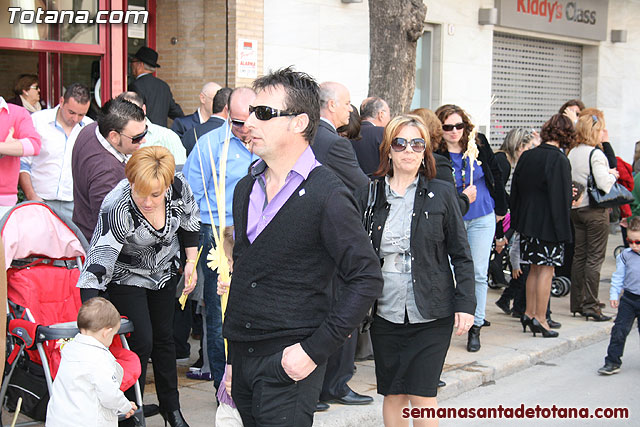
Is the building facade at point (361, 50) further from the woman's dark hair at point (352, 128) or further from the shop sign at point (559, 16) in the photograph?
the woman's dark hair at point (352, 128)

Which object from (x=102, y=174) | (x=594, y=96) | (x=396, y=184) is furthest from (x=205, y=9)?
(x=594, y=96)

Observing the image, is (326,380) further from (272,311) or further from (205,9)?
(205,9)

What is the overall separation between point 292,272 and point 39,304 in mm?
2401

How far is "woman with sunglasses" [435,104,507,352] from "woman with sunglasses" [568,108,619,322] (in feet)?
5.91

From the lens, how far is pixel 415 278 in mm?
4434

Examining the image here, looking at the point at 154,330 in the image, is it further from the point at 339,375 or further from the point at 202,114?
the point at 202,114

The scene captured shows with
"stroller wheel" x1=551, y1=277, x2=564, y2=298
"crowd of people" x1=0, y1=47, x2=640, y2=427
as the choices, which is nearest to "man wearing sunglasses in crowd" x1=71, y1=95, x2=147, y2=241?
"crowd of people" x1=0, y1=47, x2=640, y2=427

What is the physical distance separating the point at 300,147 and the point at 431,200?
1513 millimetres

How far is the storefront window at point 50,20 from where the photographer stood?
8.85 m

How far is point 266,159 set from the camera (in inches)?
126

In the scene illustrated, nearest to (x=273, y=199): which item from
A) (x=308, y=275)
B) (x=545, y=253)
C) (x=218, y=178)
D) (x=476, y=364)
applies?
(x=308, y=275)

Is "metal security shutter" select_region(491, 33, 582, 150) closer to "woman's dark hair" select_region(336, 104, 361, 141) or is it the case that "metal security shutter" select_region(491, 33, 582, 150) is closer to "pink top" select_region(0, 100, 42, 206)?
"woman's dark hair" select_region(336, 104, 361, 141)

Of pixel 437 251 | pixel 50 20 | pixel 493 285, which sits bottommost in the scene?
pixel 493 285

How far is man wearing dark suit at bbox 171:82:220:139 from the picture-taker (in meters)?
8.51
